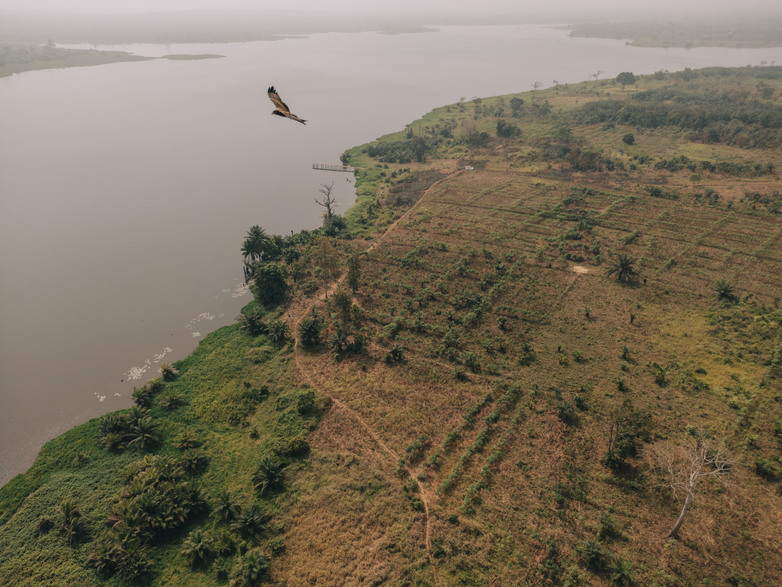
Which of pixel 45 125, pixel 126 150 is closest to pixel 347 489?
pixel 126 150

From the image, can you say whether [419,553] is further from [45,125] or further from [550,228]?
[45,125]

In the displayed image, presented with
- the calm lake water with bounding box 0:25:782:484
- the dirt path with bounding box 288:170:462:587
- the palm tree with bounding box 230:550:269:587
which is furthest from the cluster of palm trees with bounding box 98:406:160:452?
the palm tree with bounding box 230:550:269:587

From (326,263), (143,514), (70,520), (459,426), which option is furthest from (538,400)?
(70,520)

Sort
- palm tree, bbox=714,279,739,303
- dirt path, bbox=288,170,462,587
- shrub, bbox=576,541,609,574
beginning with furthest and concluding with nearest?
palm tree, bbox=714,279,739,303 → dirt path, bbox=288,170,462,587 → shrub, bbox=576,541,609,574

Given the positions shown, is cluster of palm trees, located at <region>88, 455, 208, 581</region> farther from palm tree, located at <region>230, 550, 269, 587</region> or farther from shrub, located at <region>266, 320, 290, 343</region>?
shrub, located at <region>266, 320, 290, 343</region>

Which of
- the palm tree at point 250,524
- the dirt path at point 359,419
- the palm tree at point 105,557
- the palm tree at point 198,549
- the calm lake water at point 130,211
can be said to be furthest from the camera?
the calm lake water at point 130,211

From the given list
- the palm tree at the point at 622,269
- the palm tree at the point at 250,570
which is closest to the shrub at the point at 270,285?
the palm tree at the point at 250,570

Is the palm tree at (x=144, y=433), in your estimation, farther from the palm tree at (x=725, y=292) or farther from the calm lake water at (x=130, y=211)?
the palm tree at (x=725, y=292)
